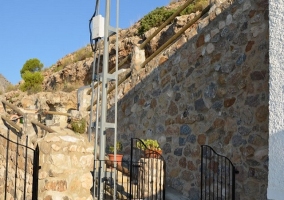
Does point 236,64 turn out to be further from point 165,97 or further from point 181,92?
point 165,97

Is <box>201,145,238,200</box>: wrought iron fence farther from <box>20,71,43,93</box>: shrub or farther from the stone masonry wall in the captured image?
<box>20,71,43,93</box>: shrub

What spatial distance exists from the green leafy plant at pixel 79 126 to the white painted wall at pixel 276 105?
7302 mm

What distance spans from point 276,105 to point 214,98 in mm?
2992

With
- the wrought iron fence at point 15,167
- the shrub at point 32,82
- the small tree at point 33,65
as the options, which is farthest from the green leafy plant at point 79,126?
the small tree at point 33,65

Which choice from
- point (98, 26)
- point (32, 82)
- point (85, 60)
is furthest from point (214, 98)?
point (32, 82)

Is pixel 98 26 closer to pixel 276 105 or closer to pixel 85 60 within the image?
pixel 276 105

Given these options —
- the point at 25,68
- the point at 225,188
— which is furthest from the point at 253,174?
the point at 25,68

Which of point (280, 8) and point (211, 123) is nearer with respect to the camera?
point (280, 8)

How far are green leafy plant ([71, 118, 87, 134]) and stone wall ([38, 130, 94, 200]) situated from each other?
19.7ft

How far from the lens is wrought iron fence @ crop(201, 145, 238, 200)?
254 inches

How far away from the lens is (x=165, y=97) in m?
8.40

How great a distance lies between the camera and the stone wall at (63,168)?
4.57m

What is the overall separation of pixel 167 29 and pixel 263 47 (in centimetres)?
768

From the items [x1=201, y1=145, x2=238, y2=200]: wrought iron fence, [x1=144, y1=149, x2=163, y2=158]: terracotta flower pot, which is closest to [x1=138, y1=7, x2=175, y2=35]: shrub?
[x1=144, y1=149, x2=163, y2=158]: terracotta flower pot
